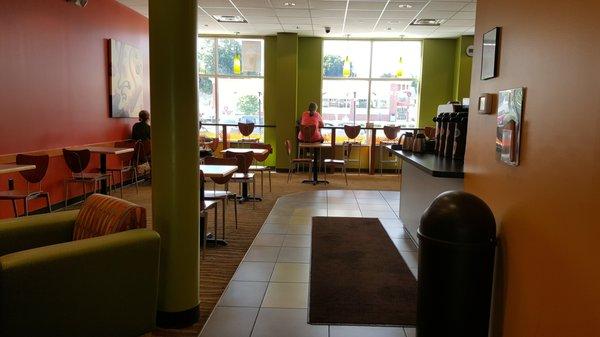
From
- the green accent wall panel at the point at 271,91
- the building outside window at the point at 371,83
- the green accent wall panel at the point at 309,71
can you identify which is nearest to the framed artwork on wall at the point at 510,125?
the green accent wall panel at the point at 271,91

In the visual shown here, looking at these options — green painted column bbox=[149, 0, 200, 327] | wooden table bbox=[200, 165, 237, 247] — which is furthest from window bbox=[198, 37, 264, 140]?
green painted column bbox=[149, 0, 200, 327]

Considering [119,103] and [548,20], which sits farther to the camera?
[119,103]

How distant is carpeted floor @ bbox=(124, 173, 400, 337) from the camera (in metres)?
3.20

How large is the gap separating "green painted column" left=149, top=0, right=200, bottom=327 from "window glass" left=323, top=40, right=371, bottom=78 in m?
8.26

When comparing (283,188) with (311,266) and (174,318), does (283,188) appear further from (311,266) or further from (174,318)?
(174,318)

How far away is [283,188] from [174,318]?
5.39m

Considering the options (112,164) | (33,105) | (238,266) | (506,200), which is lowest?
(238,266)

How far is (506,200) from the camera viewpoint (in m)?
2.24

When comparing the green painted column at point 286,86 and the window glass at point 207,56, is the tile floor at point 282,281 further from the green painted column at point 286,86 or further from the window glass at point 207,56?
the window glass at point 207,56

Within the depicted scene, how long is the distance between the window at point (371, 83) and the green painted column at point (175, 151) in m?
8.23

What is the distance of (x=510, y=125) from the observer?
2176 mm

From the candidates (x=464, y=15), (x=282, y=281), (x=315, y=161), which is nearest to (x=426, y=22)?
(x=464, y=15)

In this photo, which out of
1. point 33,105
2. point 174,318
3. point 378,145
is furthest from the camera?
point 378,145

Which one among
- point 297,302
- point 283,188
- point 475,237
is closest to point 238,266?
point 297,302
